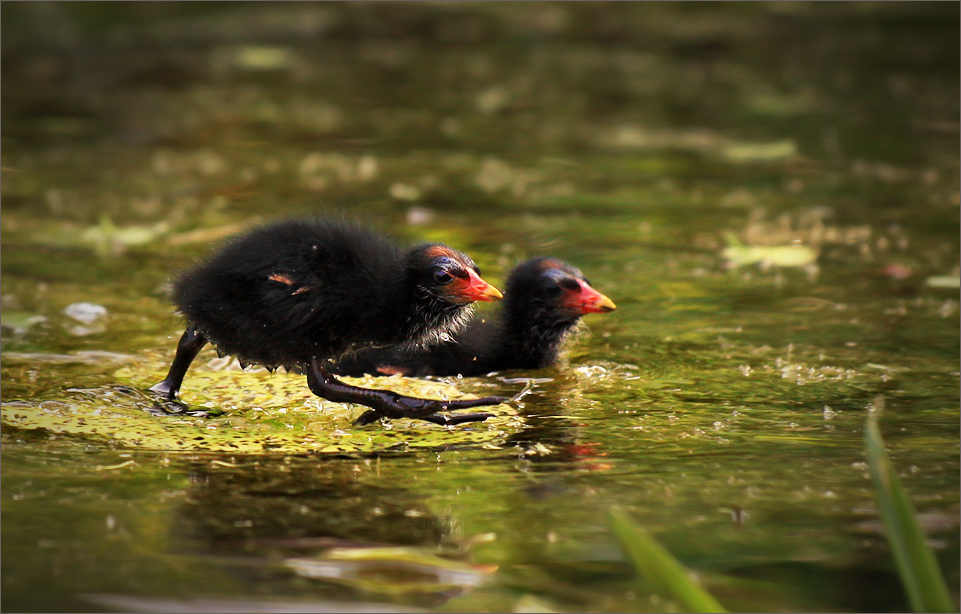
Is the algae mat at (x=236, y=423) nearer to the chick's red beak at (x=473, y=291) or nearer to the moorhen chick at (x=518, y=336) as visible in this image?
the chick's red beak at (x=473, y=291)

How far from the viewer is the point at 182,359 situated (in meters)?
4.66

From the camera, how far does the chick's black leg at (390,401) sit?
4.34 metres

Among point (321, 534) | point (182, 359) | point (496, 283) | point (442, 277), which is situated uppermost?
point (496, 283)

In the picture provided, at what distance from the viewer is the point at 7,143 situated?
31.4ft

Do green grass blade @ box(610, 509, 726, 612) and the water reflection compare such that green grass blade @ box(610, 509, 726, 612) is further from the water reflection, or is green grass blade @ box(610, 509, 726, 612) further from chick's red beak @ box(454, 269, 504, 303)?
chick's red beak @ box(454, 269, 504, 303)

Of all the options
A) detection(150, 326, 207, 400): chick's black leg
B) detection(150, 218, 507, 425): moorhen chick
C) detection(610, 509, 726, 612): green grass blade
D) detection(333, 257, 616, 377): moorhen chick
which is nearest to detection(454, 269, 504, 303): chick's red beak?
detection(150, 218, 507, 425): moorhen chick

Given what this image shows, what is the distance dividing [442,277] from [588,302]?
105cm

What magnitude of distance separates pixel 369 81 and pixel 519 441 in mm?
8670

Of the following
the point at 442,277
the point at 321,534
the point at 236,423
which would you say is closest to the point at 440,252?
the point at 442,277

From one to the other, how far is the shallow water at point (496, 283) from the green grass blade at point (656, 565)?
2.39 ft

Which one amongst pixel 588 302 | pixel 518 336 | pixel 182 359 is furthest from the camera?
pixel 518 336

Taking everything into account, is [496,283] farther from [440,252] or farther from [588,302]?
[440,252]

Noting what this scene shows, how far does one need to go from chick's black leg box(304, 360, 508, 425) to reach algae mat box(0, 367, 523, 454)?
7 cm

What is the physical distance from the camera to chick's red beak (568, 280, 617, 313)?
18.0 ft
